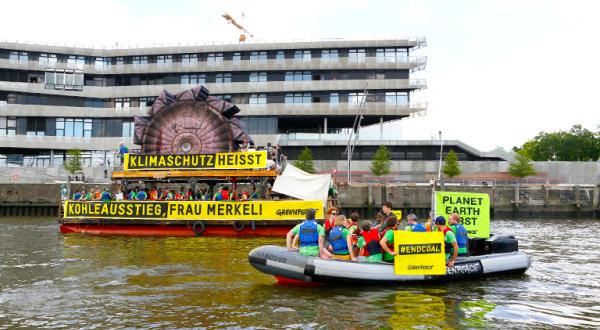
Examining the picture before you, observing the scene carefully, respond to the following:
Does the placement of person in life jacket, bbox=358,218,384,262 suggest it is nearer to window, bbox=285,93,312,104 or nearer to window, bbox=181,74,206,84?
window, bbox=285,93,312,104

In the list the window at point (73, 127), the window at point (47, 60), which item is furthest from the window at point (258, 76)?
the window at point (47, 60)

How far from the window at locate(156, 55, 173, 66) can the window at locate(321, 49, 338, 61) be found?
20.8m

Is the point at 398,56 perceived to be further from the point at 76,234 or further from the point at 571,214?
the point at 76,234

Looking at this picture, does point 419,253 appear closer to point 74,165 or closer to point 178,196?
point 178,196

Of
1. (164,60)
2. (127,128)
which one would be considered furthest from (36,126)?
(164,60)

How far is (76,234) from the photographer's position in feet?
86.8

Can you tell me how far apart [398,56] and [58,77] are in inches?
1802

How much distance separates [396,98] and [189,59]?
28339mm

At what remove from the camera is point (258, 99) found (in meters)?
67.2

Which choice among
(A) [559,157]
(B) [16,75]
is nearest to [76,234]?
(B) [16,75]

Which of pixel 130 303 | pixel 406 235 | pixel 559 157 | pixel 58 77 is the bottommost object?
pixel 130 303

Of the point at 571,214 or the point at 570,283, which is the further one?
the point at 571,214

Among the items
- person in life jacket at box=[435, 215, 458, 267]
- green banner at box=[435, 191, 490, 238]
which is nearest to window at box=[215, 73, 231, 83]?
green banner at box=[435, 191, 490, 238]

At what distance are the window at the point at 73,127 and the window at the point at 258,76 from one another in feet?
74.5
